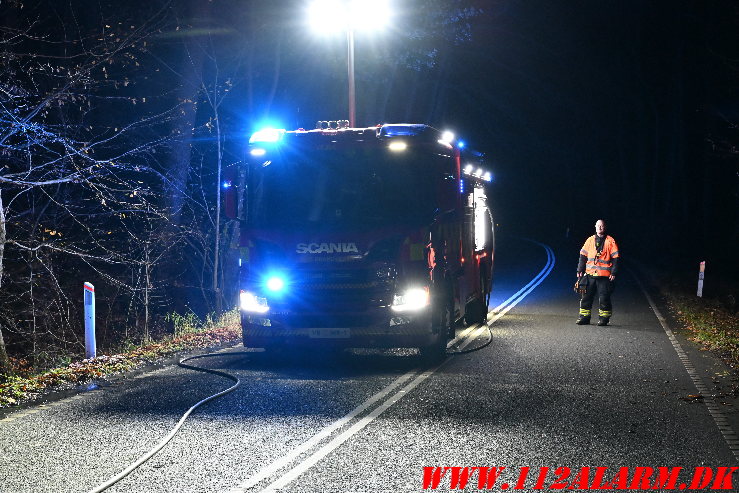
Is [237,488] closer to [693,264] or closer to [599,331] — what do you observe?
[599,331]

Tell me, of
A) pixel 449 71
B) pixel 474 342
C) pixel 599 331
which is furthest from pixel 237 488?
pixel 449 71

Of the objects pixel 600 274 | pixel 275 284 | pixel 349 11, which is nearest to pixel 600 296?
pixel 600 274

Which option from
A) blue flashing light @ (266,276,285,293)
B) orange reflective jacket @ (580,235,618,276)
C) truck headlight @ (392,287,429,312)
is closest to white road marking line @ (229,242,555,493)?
truck headlight @ (392,287,429,312)

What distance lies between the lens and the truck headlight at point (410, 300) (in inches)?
437

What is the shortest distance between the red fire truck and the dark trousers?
17.0 feet

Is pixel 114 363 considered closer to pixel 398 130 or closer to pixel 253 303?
pixel 253 303

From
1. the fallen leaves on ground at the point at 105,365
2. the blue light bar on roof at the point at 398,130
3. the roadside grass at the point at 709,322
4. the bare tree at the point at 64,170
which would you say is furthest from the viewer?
the roadside grass at the point at 709,322

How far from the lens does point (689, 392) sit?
9.58 metres

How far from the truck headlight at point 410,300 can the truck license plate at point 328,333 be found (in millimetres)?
688

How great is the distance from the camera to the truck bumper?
1106cm

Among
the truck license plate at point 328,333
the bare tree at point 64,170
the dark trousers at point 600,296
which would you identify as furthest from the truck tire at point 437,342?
the dark trousers at point 600,296

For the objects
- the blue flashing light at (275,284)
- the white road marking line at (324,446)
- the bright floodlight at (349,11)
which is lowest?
the white road marking line at (324,446)
